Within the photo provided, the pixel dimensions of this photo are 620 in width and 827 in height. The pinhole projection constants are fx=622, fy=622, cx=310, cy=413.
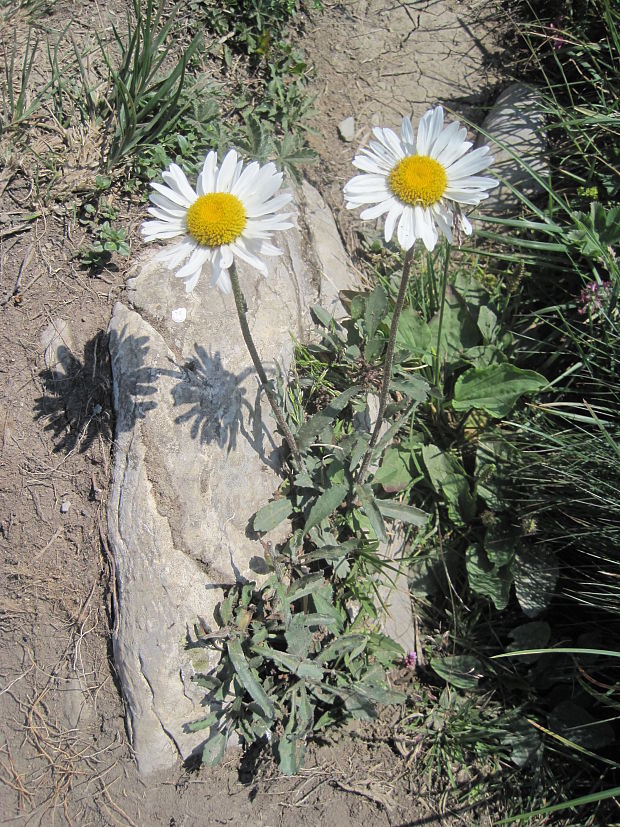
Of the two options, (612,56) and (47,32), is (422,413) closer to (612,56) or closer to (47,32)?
(612,56)

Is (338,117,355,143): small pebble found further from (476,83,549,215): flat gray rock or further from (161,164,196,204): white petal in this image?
(161,164,196,204): white petal

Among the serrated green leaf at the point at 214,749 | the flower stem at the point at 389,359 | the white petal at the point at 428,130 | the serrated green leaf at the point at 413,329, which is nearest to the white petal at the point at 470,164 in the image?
the white petal at the point at 428,130

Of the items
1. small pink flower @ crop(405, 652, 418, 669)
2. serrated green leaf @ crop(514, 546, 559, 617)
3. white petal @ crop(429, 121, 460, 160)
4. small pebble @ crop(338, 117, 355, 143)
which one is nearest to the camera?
white petal @ crop(429, 121, 460, 160)

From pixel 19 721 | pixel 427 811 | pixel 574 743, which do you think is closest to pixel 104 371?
pixel 19 721

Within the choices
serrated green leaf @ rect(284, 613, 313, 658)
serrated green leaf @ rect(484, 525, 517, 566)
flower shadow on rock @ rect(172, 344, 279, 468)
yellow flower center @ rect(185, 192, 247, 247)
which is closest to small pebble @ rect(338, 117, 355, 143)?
flower shadow on rock @ rect(172, 344, 279, 468)

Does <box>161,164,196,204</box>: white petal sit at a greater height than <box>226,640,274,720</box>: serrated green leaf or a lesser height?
greater

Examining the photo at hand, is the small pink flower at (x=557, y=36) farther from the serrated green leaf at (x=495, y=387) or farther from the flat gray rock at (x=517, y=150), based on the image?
the serrated green leaf at (x=495, y=387)

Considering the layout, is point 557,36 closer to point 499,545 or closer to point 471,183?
point 471,183
